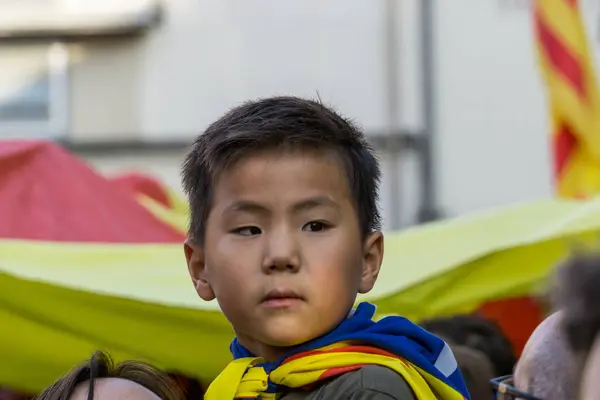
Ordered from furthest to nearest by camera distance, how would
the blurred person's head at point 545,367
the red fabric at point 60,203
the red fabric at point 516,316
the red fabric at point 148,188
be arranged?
1. the red fabric at point 148,188
2. the red fabric at point 516,316
3. the red fabric at point 60,203
4. the blurred person's head at point 545,367

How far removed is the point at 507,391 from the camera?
5.82 feet

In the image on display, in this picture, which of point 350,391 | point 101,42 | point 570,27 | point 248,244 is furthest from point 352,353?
point 101,42

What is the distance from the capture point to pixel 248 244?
4.60 feet

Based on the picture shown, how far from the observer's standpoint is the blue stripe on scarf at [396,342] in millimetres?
1406

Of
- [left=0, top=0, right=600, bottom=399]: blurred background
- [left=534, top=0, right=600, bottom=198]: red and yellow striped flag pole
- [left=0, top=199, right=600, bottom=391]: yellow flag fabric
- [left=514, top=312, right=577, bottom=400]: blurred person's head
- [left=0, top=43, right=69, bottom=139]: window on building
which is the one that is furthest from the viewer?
[left=0, top=43, right=69, bottom=139]: window on building

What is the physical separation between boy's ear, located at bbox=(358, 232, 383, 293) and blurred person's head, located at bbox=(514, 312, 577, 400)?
31 centimetres

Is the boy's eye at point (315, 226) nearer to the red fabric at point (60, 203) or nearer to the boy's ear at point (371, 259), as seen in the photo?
the boy's ear at point (371, 259)

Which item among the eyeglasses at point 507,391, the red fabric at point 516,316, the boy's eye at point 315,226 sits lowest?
the red fabric at point 516,316

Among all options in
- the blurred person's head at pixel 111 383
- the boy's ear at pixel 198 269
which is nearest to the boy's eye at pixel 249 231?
the boy's ear at pixel 198 269

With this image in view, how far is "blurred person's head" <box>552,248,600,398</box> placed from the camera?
52.4 inches

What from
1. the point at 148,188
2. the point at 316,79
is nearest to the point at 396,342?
the point at 148,188

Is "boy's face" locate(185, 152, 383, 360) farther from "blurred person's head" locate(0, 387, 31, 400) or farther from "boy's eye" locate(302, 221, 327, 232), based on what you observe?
"blurred person's head" locate(0, 387, 31, 400)

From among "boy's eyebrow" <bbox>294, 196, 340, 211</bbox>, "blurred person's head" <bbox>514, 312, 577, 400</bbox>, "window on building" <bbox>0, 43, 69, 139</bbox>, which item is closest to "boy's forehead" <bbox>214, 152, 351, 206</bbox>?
"boy's eyebrow" <bbox>294, 196, 340, 211</bbox>

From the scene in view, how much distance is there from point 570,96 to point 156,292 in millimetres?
1986
